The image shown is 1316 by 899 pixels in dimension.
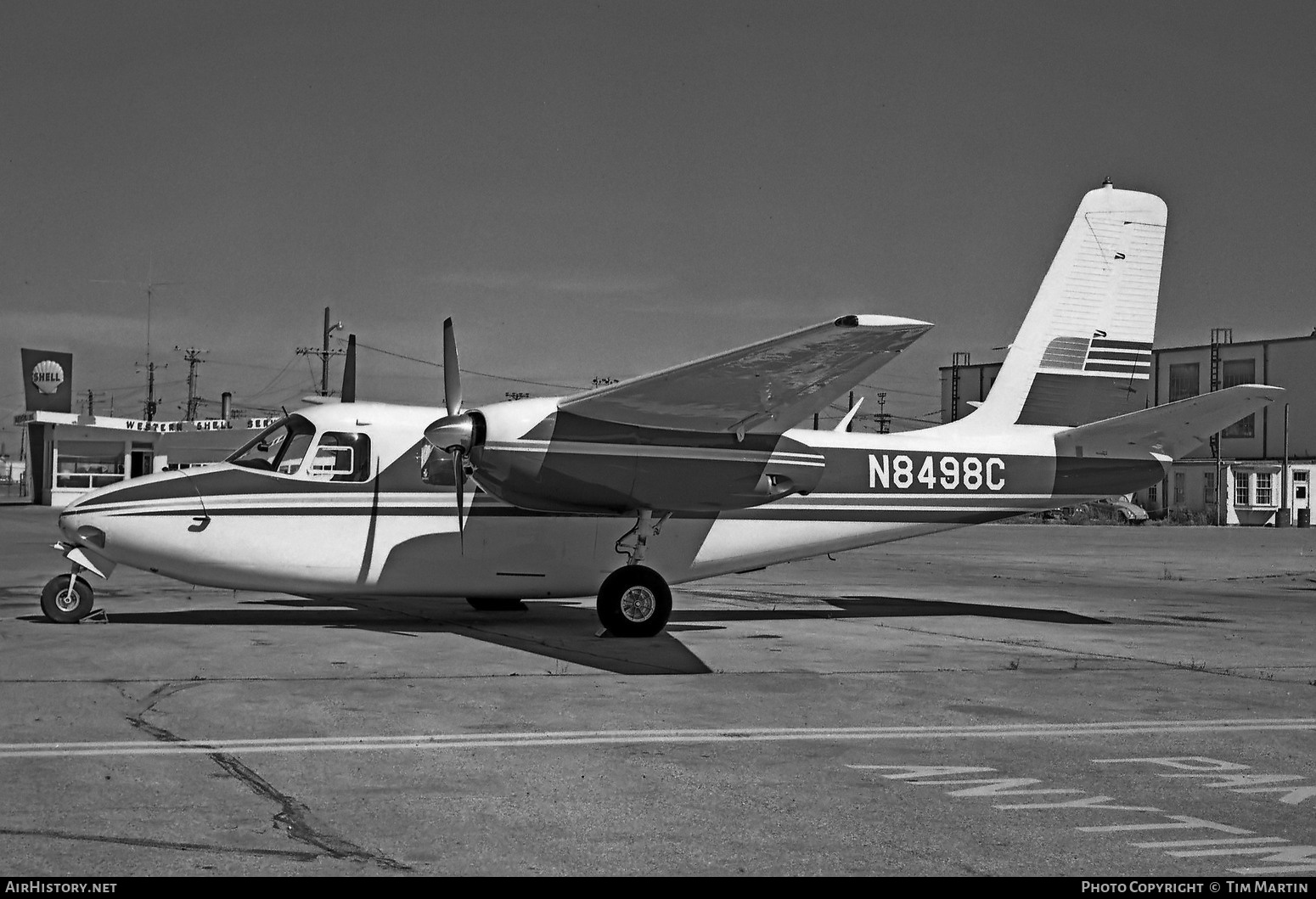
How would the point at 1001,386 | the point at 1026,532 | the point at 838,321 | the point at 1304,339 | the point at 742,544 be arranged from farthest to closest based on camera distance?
the point at 1304,339
the point at 1026,532
the point at 1001,386
the point at 742,544
the point at 838,321

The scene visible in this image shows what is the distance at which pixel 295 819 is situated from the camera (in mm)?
6555

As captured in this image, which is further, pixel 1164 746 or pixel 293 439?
pixel 293 439

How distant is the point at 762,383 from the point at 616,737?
19.4 ft

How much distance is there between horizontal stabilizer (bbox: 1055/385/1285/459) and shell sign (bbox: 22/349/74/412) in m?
90.2

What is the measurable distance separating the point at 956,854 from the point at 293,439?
1201cm

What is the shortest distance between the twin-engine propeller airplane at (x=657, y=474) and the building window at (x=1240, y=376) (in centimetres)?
8211

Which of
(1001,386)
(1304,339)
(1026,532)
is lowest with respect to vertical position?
(1026,532)

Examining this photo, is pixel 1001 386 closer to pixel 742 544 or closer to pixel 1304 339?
pixel 742 544

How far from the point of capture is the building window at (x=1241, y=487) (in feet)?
278

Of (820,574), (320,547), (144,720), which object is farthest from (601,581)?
(820,574)

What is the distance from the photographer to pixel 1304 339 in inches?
3536

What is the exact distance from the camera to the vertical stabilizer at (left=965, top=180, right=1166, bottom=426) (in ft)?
60.2

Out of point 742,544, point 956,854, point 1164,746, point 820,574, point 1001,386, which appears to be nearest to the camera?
point 956,854

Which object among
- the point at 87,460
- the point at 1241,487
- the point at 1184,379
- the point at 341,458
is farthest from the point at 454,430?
the point at 1184,379
